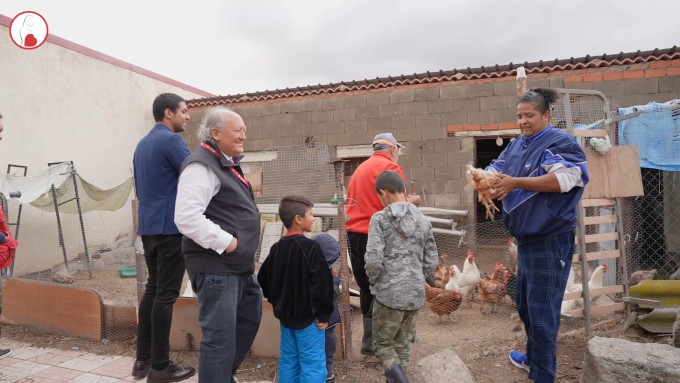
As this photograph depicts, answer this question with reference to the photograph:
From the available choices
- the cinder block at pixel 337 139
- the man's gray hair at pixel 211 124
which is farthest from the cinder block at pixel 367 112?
the man's gray hair at pixel 211 124

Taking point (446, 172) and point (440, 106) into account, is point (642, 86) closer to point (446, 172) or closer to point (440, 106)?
point (440, 106)

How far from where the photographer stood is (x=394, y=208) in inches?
107

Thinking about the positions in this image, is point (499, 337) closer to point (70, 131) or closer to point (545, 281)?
point (545, 281)

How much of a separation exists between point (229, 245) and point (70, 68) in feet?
27.2

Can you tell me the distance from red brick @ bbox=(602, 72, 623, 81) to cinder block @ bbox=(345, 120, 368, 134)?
400 centimetres

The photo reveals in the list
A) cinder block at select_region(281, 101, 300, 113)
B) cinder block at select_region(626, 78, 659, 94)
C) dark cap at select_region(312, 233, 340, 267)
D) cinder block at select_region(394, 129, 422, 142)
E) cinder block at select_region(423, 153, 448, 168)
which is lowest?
dark cap at select_region(312, 233, 340, 267)

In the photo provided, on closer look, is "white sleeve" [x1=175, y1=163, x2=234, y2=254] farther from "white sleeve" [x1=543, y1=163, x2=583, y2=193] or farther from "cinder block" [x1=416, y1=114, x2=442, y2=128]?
"cinder block" [x1=416, y1=114, x2=442, y2=128]

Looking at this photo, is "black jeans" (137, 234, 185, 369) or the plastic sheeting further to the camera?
the plastic sheeting

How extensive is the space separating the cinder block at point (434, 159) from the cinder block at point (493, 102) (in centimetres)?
105

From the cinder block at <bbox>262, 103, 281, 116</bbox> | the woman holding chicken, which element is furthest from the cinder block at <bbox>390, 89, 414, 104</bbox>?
the woman holding chicken

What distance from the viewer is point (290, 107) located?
347 inches

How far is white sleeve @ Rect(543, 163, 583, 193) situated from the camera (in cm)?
241

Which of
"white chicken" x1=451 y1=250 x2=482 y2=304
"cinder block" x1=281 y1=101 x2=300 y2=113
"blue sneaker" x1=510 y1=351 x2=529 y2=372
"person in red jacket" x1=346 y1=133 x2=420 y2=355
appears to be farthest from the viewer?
"cinder block" x1=281 y1=101 x2=300 y2=113

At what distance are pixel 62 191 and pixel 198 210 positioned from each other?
6289 mm
